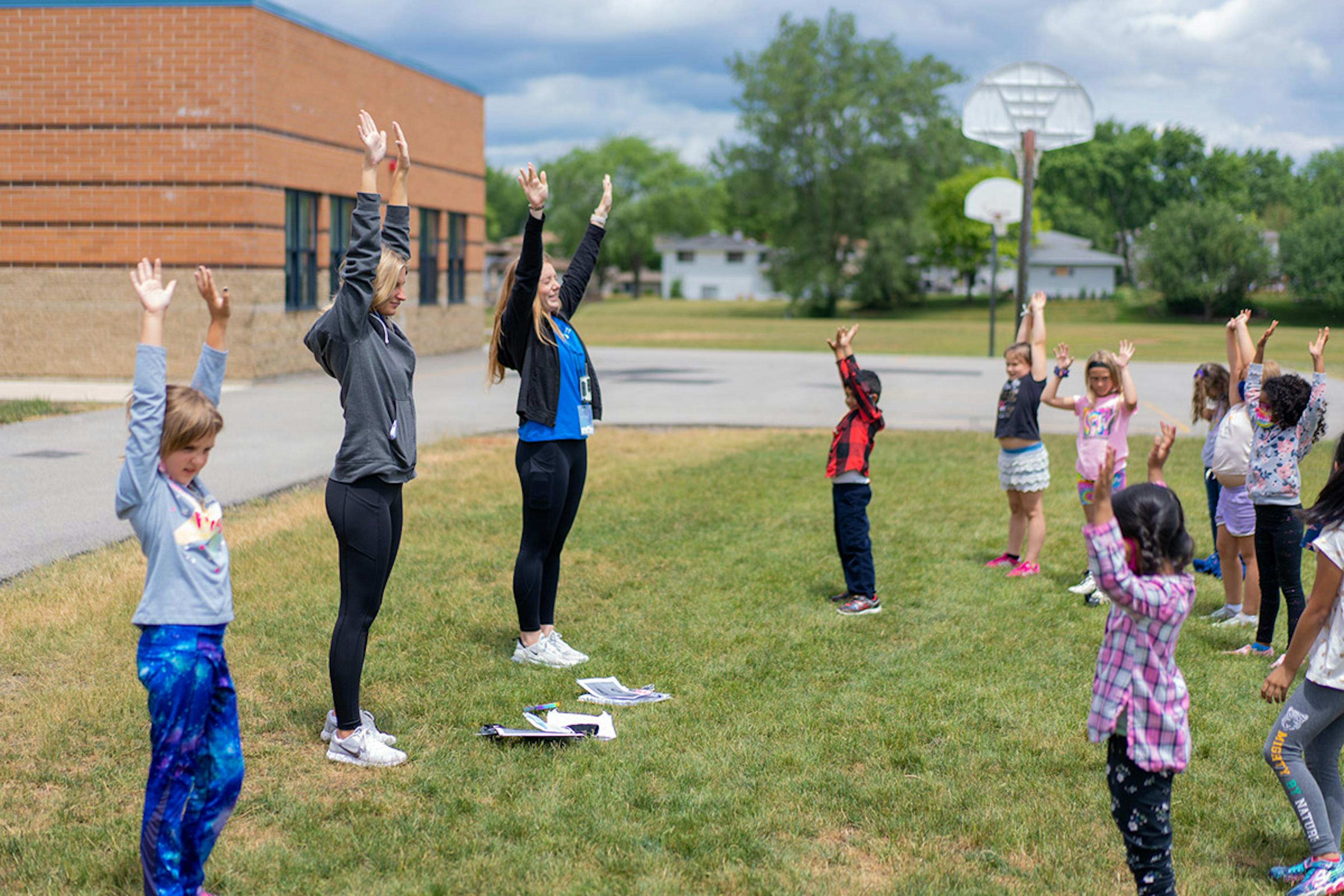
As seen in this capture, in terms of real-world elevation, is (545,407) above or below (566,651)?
above

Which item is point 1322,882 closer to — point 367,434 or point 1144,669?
point 1144,669

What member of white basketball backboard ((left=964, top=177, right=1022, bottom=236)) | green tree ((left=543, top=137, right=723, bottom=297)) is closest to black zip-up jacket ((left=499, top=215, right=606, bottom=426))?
white basketball backboard ((left=964, top=177, right=1022, bottom=236))

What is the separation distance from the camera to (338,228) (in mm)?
25141

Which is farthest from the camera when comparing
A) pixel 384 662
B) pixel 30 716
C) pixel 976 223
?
pixel 976 223

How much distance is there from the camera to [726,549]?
30.0 ft

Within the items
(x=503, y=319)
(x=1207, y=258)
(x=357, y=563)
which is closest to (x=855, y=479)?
(x=503, y=319)

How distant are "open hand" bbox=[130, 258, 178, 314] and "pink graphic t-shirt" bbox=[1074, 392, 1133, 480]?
5.67 metres

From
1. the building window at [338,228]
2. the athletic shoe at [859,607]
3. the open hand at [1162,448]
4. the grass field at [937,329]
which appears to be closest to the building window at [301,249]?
the building window at [338,228]

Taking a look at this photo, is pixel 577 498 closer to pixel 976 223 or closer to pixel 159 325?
pixel 159 325

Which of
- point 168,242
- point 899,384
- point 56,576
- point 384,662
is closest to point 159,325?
point 384,662

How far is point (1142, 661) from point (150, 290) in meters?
3.11

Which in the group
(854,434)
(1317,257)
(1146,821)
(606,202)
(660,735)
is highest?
(1317,257)

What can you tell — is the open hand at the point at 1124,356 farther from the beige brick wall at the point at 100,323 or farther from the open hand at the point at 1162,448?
the beige brick wall at the point at 100,323

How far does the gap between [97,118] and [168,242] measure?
2.43 meters
